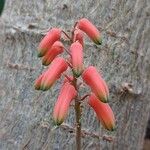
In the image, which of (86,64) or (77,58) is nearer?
(77,58)

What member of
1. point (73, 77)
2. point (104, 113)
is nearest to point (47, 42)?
point (73, 77)

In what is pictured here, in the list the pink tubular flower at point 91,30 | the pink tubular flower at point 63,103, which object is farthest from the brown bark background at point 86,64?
the pink tubular flower at point 63,103

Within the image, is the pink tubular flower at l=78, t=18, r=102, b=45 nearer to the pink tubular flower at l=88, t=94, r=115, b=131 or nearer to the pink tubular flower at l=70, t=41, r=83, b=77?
the pink tubular flower at l=70, t=41, r=83, b=77

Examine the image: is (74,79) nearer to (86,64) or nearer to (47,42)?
(47,42)

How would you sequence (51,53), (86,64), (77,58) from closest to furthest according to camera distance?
(77,58) → (51,53) → (86,64)

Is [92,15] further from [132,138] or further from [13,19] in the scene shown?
[132,138]

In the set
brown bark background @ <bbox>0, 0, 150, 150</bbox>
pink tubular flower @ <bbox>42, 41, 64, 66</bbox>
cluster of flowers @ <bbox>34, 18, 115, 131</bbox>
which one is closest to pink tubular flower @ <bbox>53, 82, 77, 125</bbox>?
cluster of flowers @ <bbox>34, 18, 115, 131</bbox>
